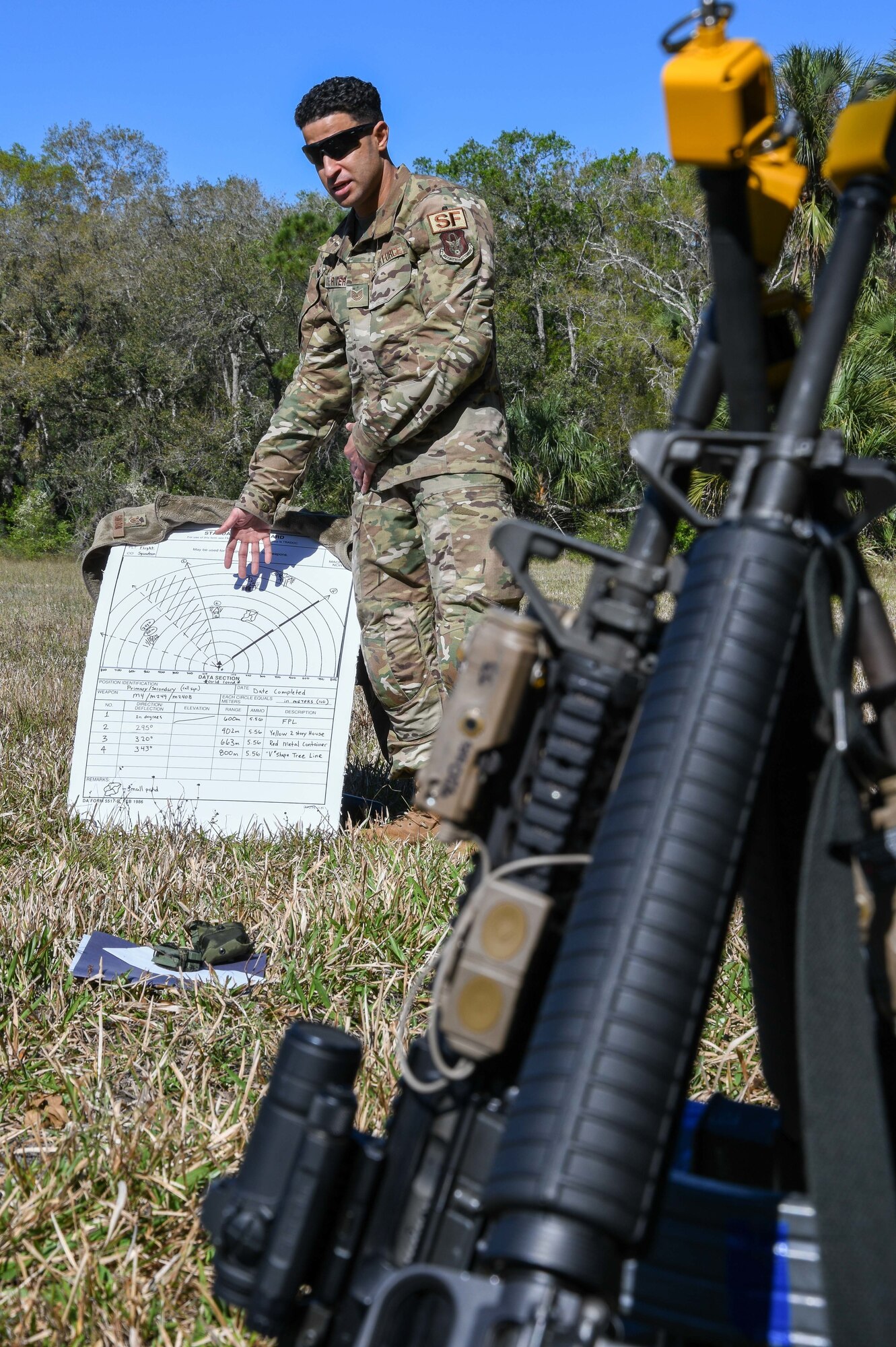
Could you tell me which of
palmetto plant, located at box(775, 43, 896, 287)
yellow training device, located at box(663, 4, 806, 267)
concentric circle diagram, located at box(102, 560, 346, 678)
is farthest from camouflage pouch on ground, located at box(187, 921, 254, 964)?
palmetto plant, located at box(775, 43, 896, 287)

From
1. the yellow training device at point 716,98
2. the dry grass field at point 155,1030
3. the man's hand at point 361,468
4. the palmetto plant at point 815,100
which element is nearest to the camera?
the yellow training device at point 716,98

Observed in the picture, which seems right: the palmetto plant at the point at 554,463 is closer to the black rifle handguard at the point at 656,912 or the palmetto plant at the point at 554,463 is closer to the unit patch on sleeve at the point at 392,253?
the unit patch on sleeve at the point at 392,253

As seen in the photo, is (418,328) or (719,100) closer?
(719,100)

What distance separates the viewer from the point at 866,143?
1.24m

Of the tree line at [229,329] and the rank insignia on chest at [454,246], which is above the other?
the tree line at [229,329]

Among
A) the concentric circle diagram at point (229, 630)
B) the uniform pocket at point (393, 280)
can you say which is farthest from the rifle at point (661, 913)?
the concentric circle diagram at point (229, 630)

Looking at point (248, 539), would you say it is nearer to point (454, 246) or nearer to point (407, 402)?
point (407, 402)

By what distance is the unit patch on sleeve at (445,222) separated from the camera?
154 inches

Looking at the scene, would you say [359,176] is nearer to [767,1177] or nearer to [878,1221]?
[767,1177]

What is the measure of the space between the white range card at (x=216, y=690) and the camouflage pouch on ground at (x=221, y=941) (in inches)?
40.8

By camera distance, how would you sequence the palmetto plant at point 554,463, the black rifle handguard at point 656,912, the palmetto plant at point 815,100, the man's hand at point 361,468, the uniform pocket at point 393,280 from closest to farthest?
the black rifle handguard at point 656,912 → the uniform pocket at point 393,280 → the man's hand at point 361,468 → the palmetto plant at point 815,100 → the palmetto plant at point 554,463

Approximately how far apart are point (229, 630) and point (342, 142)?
1.71 meters

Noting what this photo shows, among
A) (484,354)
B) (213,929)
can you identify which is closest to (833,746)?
(213,929)

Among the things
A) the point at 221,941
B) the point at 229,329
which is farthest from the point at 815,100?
the point at 221,941
